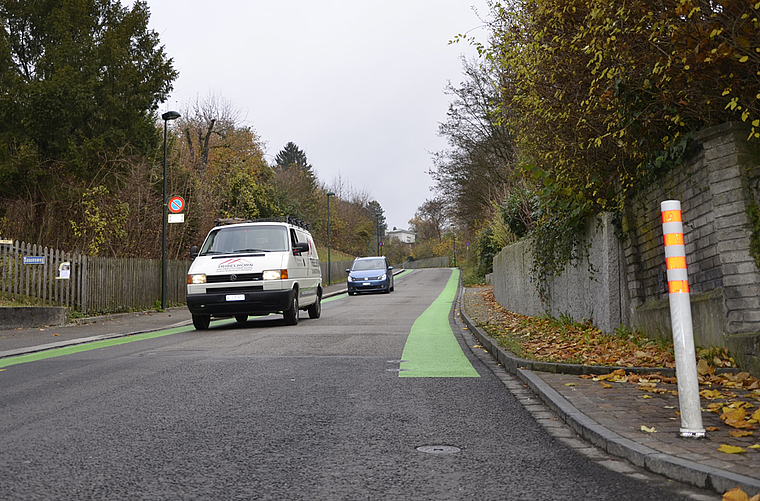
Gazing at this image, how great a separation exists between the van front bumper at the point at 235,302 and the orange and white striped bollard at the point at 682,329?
10.5 meters

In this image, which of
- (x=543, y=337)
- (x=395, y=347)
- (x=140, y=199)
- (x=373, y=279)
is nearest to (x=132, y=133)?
(x=140, y=199)

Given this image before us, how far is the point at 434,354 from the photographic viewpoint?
9875 mm

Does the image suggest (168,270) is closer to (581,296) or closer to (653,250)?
(581,296)

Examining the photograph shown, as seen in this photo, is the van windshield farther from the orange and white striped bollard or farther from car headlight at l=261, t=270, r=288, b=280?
the orange and white striped bollard

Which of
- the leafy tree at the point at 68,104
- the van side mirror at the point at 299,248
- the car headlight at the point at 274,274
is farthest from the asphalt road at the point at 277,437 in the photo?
the leafy tree at the point at 68,104

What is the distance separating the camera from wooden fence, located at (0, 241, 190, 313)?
1560 centimetres

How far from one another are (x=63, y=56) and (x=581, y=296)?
19366mm

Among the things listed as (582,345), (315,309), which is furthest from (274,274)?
(582,345)

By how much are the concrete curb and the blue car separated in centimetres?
2618

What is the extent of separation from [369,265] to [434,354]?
24.7 m

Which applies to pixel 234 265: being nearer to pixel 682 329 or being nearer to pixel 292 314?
pixel 292 314

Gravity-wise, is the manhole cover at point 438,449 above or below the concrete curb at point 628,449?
below

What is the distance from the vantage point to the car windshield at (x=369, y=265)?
34312 mm

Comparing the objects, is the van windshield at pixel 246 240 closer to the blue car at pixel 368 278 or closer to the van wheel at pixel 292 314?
the van wheel at pixel 292 314
